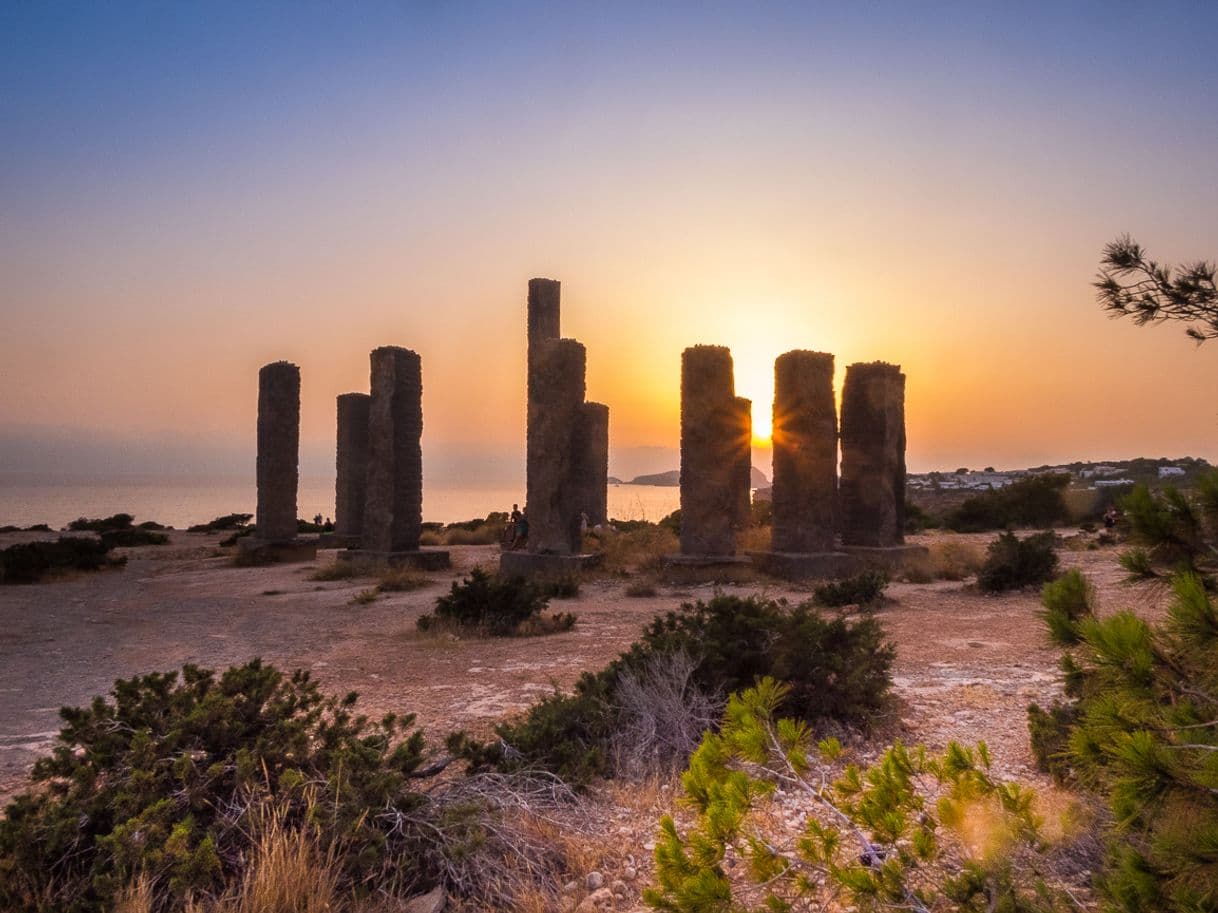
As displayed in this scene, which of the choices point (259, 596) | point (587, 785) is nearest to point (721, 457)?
point (259, 596)

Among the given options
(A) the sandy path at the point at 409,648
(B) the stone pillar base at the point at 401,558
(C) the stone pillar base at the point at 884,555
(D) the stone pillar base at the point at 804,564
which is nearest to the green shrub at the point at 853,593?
(A) the sandy path at the point at 409,648

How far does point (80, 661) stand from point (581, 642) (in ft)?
16.6

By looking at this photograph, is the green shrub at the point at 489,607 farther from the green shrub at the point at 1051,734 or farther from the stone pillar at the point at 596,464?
the stone pillar at the point at 596,464

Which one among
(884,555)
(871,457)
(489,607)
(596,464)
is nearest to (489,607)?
(489,607)

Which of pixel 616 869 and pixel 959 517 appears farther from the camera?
pixel 959 517

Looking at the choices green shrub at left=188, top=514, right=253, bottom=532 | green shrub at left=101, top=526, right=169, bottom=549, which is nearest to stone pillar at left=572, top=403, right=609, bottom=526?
green shrub at left=101, top=526, right=169, bottom=549

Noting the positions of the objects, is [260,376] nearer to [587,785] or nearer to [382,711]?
[382,711]

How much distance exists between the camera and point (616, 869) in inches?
141

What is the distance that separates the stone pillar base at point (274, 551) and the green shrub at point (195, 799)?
1573 cm

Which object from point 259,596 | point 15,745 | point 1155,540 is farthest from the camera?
point 259,596

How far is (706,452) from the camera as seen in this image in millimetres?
15320

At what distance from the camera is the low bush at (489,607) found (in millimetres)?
9617

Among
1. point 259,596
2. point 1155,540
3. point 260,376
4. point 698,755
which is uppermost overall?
point 260,376

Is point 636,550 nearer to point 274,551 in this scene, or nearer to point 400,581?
point 400,581
